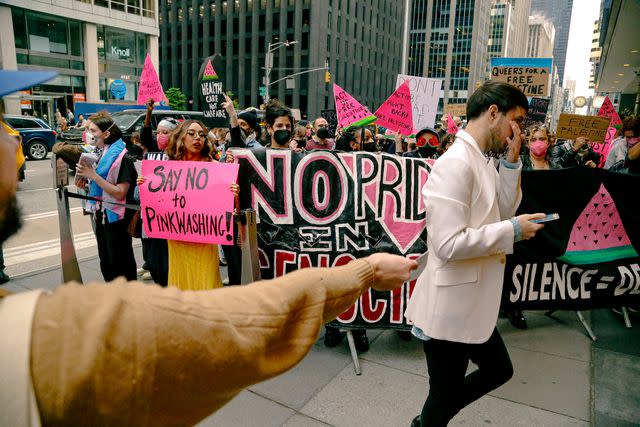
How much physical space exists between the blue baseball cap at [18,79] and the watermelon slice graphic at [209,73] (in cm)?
550

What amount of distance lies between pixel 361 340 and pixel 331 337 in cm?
29

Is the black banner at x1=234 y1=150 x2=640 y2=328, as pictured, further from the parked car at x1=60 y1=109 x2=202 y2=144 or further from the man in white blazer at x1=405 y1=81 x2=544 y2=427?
the parked car at x1=60 y1=109 x2=202 y2=144

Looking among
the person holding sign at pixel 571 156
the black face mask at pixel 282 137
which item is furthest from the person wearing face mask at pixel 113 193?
the person holding sign at pixel 571 156

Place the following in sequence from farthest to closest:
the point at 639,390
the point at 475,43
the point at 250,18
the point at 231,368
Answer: the point at 475,43
the point at 250,18
the point at 639,390
the point at 231,368

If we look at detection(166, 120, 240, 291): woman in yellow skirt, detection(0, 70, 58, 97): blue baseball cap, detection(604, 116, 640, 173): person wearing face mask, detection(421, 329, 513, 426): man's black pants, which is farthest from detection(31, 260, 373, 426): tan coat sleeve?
detection(604, 116, 640, 173): person wearing face mask

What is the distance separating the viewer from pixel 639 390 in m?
3.56

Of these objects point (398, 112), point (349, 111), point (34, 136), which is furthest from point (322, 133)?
point (34, 136)

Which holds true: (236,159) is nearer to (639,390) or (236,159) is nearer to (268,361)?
(268,361)

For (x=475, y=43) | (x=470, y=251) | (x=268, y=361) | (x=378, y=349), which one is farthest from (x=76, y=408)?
(x=475, y=43)

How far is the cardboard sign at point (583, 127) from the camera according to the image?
7906 mm

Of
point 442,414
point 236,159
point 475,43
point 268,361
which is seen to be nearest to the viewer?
point 268,361

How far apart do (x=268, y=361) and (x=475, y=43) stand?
123 meters

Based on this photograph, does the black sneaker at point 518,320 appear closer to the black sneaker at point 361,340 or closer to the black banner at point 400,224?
the black banner at point 400,224

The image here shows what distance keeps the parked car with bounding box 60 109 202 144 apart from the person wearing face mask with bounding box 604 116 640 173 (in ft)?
41.1
